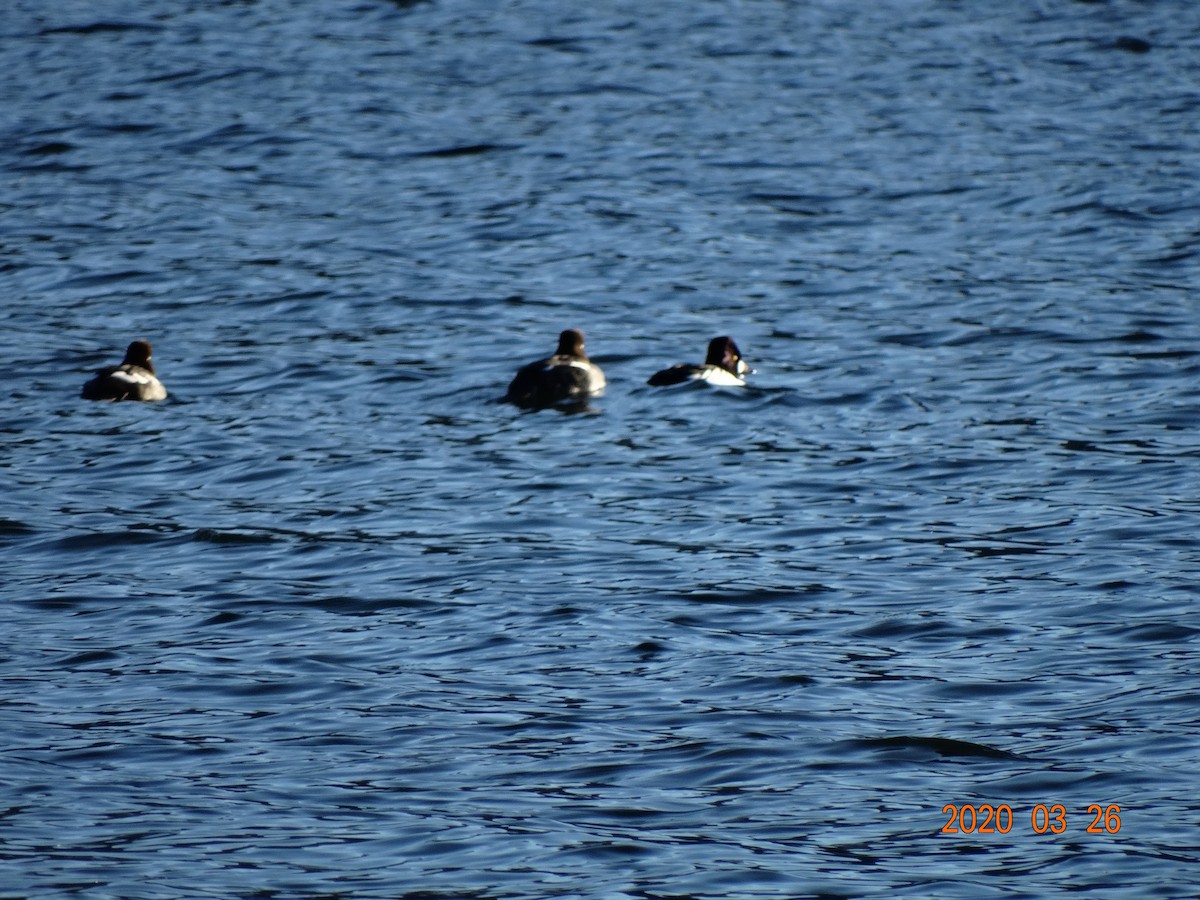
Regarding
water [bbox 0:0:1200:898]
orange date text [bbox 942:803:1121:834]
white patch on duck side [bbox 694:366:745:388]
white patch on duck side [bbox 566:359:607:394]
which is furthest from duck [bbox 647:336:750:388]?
orange date text [bbox 942:803:1121:834]

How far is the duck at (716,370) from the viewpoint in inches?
709

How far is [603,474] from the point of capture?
51.4ft

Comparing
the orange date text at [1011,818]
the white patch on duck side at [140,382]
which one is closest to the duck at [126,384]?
the white patch on duck side at [140,382]

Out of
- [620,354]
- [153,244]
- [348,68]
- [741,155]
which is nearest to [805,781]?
[620,354]

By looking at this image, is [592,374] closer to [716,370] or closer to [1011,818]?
[716,370]

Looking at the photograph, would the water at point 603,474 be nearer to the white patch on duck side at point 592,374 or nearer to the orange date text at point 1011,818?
the orange date text at point 1011,818

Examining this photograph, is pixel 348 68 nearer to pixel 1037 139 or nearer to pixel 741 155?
pixel 741 155

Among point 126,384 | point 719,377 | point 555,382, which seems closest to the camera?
point 126,384

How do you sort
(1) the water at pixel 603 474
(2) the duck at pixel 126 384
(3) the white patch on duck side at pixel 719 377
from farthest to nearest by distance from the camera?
1. (3) the white patch on duck side at pixel 719 377
2. (2) the duck at pixel 126 384
3. (1) the water at pixel 603 474

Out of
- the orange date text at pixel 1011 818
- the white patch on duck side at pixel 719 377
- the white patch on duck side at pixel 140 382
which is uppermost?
the white patch on duck side at pixel 140 382

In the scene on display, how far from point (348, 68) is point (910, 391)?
55.2 feet

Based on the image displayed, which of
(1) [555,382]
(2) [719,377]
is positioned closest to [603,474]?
(1) [555,382]

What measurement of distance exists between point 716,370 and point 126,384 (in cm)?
539

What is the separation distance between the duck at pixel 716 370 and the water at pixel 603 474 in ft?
1.06
